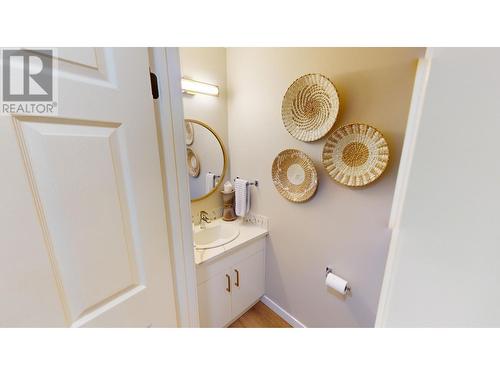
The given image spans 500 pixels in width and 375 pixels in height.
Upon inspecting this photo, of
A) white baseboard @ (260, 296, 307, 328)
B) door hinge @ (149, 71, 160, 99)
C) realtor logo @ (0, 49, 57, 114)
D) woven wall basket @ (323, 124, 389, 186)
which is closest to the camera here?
realtor logo @ (0, 49, 57, 114)

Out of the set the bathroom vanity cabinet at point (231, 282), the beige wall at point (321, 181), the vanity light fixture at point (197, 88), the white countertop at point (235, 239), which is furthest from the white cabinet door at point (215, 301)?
the vanity light fixture at point (197, 88)

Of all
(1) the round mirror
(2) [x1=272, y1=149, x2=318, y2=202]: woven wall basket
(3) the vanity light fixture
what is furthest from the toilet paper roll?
(3) the vanity light fixture

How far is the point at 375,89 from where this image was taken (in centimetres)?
91

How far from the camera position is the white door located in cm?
37

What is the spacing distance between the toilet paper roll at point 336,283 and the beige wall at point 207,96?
1114 millimetres

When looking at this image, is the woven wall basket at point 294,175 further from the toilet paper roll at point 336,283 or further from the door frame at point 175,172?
the door frame at point 175,172

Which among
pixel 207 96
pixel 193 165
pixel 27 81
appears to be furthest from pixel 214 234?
pixel 27 81

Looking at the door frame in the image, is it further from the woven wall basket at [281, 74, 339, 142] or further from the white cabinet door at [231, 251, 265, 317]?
the woven wall basket at [281, 74, 339, 142]

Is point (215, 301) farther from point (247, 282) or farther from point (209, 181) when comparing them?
point (209, 181)

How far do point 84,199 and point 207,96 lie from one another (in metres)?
1.35

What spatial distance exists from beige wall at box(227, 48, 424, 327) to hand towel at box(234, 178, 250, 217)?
0.24ft

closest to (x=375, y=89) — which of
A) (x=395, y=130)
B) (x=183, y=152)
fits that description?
(x=395, y=130)

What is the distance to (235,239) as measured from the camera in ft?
4.67
